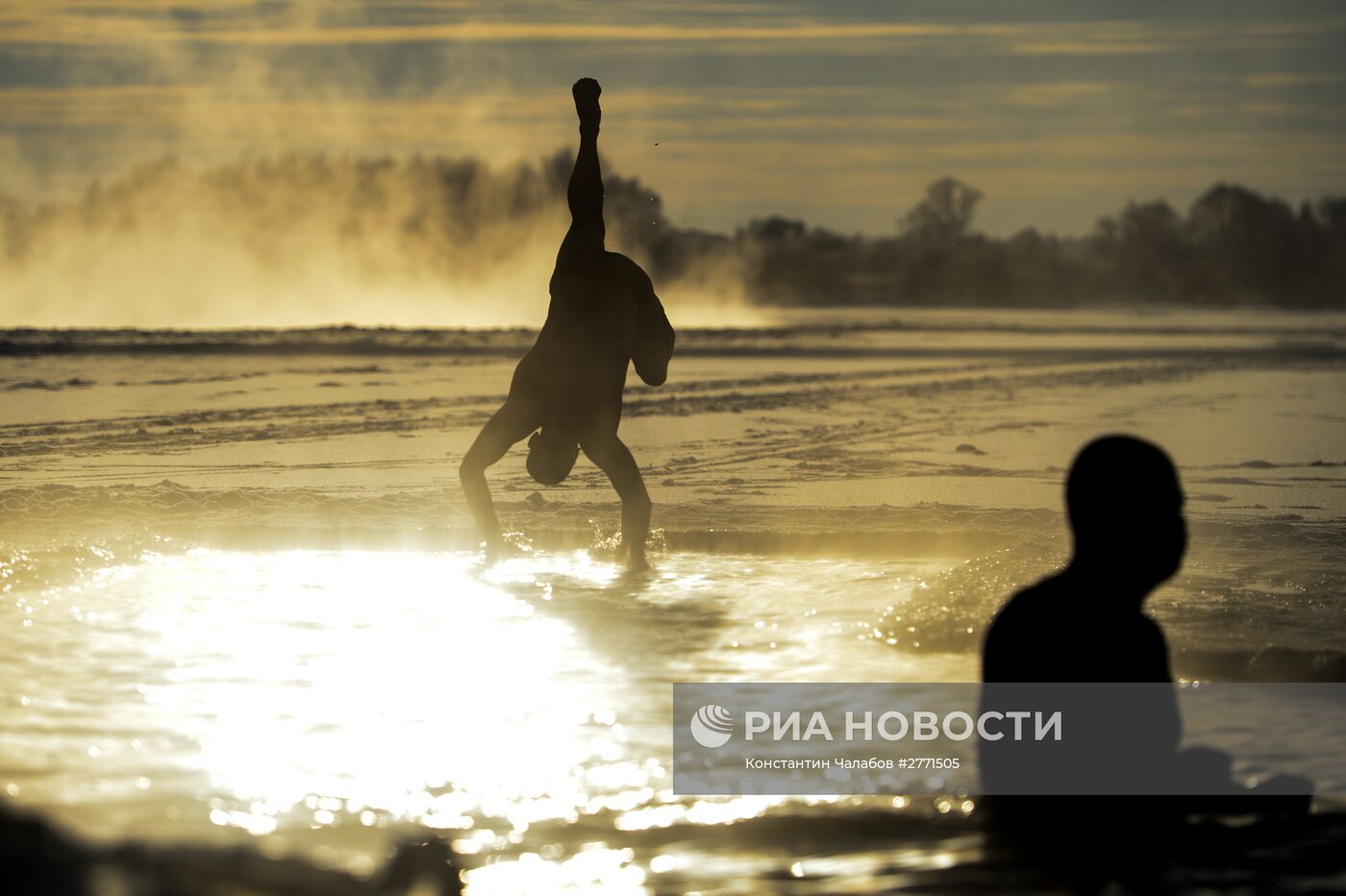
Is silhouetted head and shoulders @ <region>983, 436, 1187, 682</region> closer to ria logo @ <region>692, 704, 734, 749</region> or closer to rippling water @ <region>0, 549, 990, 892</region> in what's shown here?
rippling water @ <region>0, 549, 990, 892</region>

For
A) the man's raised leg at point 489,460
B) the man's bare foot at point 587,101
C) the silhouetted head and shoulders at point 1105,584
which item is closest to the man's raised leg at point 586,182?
the man's bare foot at point 587,101

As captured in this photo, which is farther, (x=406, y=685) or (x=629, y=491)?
(x=629, y=491)

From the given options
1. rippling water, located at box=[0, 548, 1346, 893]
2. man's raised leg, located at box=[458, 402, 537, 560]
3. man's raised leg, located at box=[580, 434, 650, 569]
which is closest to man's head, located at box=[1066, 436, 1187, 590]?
rippling water, located at box=[0, 548, 1346, 893]

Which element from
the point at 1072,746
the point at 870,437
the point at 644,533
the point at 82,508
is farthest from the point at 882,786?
the point at 870,437

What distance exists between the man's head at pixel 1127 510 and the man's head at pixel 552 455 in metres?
5.10

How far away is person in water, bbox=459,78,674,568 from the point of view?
320 inches

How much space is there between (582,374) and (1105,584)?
5.05 metres

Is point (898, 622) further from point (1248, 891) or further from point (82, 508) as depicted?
point (82, 508)

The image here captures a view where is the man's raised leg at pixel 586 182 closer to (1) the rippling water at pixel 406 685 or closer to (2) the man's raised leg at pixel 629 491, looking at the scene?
(2) the man's raised leg at pixel 629 491

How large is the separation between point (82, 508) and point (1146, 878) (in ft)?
25.0

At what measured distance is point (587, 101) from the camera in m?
8.10

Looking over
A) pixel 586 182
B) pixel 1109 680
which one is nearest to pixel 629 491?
pixel 586 182

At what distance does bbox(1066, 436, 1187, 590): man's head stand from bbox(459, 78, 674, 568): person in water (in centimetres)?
495

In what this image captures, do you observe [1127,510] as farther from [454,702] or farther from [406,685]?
[406,685]
